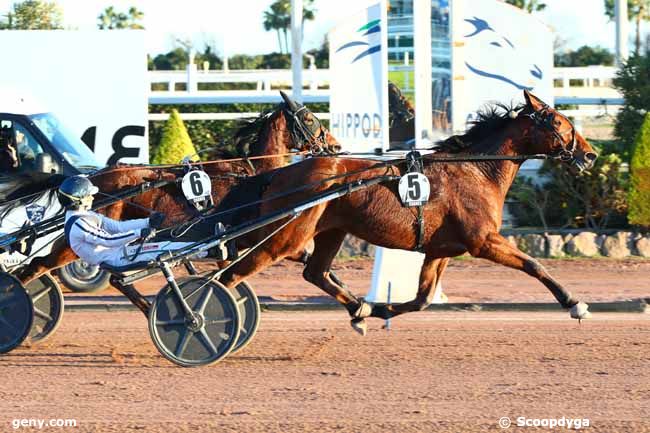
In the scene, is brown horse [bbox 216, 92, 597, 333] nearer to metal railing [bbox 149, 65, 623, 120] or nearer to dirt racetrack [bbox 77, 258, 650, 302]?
dirt racetrack [bbox 77, 258, 650, 302]

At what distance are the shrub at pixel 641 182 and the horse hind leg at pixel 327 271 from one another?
5.95m

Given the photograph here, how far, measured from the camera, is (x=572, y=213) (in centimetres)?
1398

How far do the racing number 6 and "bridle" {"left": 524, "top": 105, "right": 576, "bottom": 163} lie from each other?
99.1 inches

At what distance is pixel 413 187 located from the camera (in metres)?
7.81

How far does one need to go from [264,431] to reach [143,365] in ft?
6.83

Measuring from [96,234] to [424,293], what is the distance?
2.40 metres

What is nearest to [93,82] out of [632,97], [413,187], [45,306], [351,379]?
[45,306]

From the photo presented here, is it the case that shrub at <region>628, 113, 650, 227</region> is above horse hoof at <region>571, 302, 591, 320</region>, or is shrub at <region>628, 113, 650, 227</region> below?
above

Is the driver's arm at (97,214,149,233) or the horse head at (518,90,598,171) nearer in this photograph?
the driver's arm at (97,214,149,233)

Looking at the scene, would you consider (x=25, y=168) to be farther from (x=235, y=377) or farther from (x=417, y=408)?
(x=417, y=408)

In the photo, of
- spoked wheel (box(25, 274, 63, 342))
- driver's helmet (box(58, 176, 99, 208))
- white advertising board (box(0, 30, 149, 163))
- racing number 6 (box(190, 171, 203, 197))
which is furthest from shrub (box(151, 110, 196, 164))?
driver's helmet (box(58, 176, 99, 208))

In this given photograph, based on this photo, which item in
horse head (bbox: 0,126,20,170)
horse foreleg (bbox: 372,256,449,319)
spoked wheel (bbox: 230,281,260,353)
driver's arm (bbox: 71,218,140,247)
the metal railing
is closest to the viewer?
driver's arm (bbox: 71,218,140,247)

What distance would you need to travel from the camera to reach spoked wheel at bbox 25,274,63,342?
8453mm

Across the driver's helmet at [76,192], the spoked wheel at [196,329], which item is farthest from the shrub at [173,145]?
the spoked wheel at [196,329]
